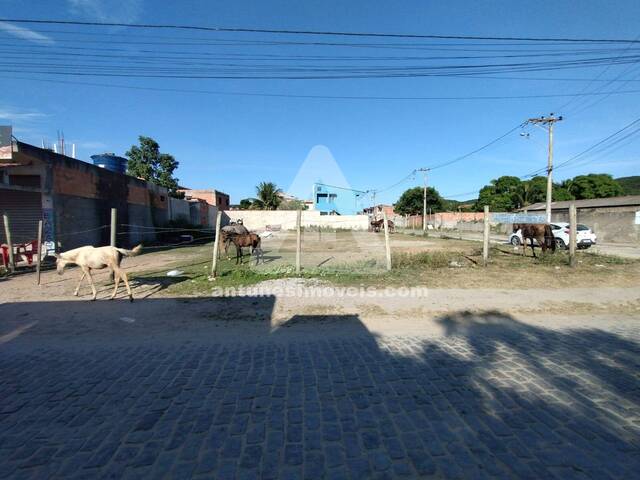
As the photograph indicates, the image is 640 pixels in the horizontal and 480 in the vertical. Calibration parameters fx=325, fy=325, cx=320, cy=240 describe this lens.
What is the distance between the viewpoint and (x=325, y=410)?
300 cm

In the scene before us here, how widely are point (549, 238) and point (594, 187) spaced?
51.6 metres

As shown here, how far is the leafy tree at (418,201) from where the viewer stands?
6200 centimetres

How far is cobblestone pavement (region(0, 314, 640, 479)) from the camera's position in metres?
2.33

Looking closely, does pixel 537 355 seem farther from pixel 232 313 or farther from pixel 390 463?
pixel 232 313

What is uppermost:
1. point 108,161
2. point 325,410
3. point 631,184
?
point 631,184

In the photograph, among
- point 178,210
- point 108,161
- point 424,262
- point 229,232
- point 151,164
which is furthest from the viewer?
point 151,164

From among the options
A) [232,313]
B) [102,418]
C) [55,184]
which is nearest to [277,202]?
[55,184]

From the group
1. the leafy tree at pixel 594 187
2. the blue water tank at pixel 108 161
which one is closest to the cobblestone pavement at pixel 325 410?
the blue water tank at pixel 108 161

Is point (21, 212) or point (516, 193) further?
point (516, 193)

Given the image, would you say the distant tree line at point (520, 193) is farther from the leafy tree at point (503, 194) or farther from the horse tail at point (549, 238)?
the horse tail at point (549, 238)

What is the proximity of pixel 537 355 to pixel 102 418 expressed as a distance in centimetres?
492

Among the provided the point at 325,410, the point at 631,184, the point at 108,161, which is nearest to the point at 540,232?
the point at 325,410

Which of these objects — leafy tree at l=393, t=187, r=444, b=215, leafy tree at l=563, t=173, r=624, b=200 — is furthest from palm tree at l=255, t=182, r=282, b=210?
leafy tree at l=563, t=173, r=624, b=200

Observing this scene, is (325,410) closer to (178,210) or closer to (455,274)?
(455,274)
